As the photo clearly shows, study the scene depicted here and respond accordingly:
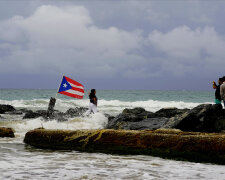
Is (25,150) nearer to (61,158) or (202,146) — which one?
(61,158)

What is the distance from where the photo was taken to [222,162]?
5.02 m

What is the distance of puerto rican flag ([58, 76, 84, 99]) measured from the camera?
10938mm

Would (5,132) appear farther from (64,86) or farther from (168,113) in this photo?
(168,113)

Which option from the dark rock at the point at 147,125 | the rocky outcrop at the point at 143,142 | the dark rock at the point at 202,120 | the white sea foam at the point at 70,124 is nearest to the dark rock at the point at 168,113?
the white sea foam at the point at 70,124

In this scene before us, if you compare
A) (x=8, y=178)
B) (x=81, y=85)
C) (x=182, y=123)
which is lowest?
(x=8, y=178)

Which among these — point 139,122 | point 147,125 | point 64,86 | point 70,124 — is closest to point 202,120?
point 147,125

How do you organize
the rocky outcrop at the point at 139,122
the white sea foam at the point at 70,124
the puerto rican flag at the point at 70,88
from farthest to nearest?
the white sea foam at the point at 70,124
the puerto rican flag at the point at 70,88
the rocky outcrop at the point at 139,122

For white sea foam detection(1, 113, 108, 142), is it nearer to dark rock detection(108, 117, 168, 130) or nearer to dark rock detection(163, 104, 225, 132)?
dark rock detection(108, 117, 168, 130)

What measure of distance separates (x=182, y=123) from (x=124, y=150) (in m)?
3.02

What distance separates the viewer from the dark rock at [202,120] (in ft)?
27.3

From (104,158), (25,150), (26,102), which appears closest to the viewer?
(104,158)

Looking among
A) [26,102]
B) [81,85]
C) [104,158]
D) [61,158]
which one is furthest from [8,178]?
[26,102]

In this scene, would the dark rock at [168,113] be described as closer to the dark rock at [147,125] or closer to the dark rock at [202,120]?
the dark rock at [147,125]

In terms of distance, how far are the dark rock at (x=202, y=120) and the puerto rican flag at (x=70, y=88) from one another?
3.85 metres
